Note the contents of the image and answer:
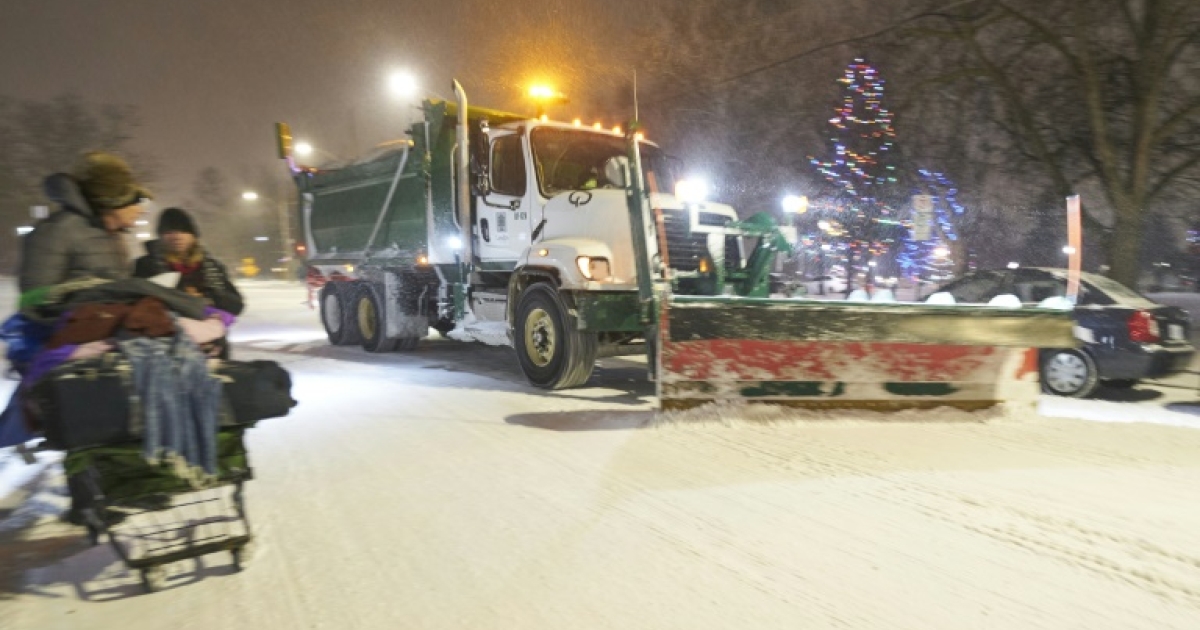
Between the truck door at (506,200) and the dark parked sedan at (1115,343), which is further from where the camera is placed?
the truck door at (506,200)

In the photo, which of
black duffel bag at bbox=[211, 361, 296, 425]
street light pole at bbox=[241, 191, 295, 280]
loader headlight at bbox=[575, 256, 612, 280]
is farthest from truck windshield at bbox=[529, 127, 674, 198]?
street light pole at bbox=[241, 191, 295, 280]

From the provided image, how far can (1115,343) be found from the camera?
745 centimetres

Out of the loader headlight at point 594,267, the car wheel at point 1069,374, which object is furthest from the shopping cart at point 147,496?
the car wheel at point 1069,374

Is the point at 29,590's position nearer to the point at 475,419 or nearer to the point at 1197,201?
the point at 475,419

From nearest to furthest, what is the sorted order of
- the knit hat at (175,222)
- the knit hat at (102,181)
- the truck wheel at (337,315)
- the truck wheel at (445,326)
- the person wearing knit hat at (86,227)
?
the person wearing knit hat at (86,227), the knit hat at (102,181), the knit hat at (175,222), the truck wheel at (445,326), the truck wheel at (337,315)

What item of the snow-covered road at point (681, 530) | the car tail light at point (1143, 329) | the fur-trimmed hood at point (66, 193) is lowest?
the snow-covered road at point (681, 530)

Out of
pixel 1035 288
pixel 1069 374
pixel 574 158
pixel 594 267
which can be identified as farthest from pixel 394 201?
pixel 1069 374

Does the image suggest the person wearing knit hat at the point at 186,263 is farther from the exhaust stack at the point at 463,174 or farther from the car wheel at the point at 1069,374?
the car wheel at the point at 1069,374

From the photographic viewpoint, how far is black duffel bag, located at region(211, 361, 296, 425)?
343 cm

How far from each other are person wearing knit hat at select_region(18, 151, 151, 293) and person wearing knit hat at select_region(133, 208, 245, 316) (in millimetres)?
152

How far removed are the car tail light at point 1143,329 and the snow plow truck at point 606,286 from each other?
186cm

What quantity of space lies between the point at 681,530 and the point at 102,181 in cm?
338

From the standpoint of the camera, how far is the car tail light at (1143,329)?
7.38 metres

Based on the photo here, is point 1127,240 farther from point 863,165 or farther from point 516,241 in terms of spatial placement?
point 516,241
